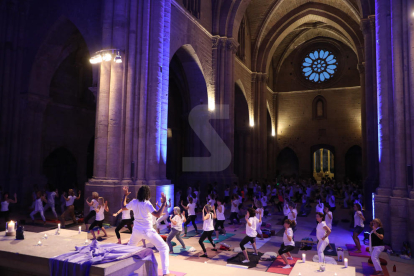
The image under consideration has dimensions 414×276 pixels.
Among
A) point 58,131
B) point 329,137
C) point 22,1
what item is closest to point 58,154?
point 58,131

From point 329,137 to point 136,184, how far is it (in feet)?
84.1

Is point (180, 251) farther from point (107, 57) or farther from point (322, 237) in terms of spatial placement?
point (107, 57)

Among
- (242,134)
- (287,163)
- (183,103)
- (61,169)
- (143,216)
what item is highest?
(183,103)

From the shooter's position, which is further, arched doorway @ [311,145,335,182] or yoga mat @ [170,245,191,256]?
arched doorway @ [311,145,335,182]

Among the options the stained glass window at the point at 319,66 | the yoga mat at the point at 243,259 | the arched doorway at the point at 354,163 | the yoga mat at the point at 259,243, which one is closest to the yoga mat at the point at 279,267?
the yoga mat at the point at 243,259

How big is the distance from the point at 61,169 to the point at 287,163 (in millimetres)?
22859

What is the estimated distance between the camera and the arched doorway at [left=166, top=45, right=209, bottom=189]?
18672mm

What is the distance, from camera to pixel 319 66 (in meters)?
34.2

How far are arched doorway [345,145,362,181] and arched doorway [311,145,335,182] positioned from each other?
67.2 inches

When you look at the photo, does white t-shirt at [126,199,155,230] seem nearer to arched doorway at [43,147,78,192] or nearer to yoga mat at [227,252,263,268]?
yoga mat at [227,252,263,268]

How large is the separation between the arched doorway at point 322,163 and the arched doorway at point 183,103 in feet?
52.1

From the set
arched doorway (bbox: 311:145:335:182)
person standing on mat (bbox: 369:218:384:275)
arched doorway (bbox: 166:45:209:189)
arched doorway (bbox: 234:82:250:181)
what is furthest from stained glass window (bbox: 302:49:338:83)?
person standing on mat (bbox: 369:218:384:275)

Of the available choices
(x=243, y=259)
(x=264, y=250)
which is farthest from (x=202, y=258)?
(x=264, y=250)

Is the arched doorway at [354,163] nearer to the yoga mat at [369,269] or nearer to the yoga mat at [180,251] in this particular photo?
the yoga mat at [369,269]
